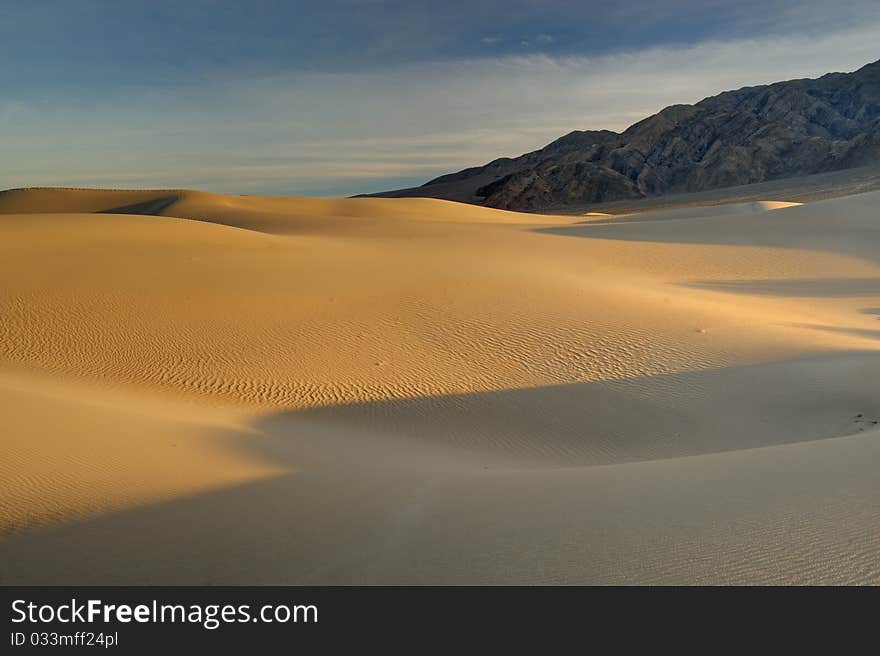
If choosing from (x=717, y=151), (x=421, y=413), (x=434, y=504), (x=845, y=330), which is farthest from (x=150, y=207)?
(x=717, y=151)

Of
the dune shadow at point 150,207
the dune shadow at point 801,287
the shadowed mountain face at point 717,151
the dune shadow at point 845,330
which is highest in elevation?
the shadowed mountain face at point 717,151

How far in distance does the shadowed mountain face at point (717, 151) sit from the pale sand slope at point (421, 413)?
75.4 meters

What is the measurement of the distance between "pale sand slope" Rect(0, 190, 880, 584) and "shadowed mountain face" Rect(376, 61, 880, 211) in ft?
247

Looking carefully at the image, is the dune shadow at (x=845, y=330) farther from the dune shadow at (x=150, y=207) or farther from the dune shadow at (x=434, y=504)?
the dune shadow at (x=150, y=207)

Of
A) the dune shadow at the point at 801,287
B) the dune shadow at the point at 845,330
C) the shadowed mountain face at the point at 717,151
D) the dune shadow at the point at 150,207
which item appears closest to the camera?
the dune shadow at the point at 845,330

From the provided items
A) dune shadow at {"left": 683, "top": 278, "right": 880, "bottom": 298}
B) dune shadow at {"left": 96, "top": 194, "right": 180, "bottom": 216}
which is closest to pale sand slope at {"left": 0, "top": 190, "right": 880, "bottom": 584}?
dune shadow at {"left": 683, "top": 278, "right": 880, "bottom": 298}

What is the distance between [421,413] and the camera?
7.64 metres

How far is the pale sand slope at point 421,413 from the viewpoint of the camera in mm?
3176

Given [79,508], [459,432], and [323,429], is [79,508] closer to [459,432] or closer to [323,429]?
[323,429]

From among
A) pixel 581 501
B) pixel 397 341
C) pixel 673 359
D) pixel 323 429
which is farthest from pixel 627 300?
pixel 581 501

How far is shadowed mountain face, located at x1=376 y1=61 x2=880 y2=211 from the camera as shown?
88875mm

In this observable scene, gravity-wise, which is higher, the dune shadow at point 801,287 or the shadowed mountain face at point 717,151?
the shadowed mountain face at point 717,151

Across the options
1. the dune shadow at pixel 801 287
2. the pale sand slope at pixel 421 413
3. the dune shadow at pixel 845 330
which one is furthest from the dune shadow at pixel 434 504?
the dune shadow at pixel 801 287

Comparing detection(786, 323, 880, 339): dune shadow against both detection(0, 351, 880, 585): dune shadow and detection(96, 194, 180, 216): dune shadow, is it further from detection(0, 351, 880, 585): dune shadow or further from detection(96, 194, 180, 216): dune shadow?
detection(96, 194, 180, 216): dune shadow
